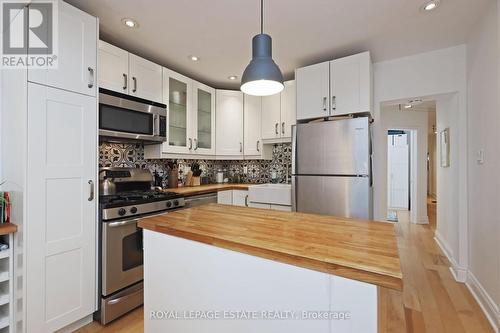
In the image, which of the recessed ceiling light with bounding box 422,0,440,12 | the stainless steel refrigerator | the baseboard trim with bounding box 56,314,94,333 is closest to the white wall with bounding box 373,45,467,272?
the stainless steel refrigerator

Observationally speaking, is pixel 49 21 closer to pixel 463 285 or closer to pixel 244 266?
pixel 244 266

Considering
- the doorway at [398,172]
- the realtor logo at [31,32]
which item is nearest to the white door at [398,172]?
the doorway at [398,172]

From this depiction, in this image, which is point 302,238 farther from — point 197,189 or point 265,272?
point 197,189

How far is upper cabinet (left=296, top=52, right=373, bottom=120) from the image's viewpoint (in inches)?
100

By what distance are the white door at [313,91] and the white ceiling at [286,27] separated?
161 millimetres

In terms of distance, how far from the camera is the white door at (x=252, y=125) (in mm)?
3662

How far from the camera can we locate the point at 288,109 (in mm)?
3354

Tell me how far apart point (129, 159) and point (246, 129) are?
1.63 metres

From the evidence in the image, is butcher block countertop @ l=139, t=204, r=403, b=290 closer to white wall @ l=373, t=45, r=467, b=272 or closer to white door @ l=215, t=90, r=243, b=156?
white wall @ l=373, t=45, r=467, b=272

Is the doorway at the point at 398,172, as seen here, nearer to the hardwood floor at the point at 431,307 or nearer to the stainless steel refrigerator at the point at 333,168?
the hardwood floor at the point at 431,307

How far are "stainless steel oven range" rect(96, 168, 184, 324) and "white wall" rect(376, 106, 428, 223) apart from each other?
462 cm

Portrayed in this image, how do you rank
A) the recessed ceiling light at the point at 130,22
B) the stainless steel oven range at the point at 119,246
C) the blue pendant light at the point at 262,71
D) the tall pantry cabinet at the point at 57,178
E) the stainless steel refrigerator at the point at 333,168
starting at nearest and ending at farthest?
the blue pendant light at the point at 262,71 < the tall pantry cabinet at the point at 57,178 < the stainless steel oven range at the point at 119,246 < the recessed ceiling light at the point at 130,22 < the stainless steel refrigerator at the point at 333,168

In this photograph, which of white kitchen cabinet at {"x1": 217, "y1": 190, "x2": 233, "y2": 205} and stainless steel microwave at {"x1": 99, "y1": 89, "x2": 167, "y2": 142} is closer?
stainless steel microwave at {"x1": 99, "y1": 89, "x2": 167, "y2": 142}

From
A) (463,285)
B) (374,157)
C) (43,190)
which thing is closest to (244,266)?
(43,190)
